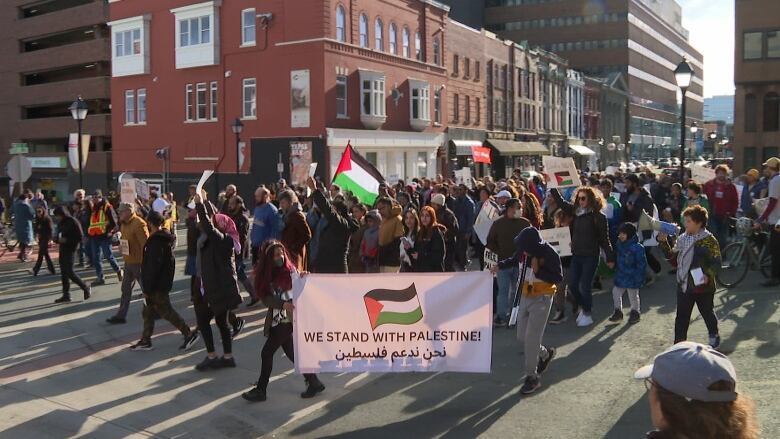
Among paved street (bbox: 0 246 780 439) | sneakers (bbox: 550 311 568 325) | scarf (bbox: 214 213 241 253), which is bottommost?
paved street (bbox: 0 246 780 439)

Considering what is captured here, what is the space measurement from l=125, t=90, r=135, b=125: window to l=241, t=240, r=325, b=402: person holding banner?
41.4m

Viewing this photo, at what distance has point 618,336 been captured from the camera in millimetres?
9398

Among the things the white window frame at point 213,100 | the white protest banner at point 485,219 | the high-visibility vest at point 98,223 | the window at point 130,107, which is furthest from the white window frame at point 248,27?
the white protest banner at point 485,219

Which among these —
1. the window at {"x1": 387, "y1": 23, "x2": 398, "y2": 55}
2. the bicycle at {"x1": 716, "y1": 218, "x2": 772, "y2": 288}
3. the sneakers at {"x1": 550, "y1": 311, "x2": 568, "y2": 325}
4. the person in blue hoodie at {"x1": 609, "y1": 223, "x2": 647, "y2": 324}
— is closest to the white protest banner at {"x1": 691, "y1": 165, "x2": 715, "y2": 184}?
the bicycle at {"x1": 716, "y1": 218, "x2": 772, "y2": 288}

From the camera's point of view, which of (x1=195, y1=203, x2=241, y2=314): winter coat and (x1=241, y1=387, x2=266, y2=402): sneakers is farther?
(x1=195, y1=203, x2=241, y2=314): winter coat

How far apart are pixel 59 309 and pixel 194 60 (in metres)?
31.0

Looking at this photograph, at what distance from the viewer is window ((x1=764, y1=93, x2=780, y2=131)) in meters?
38.4

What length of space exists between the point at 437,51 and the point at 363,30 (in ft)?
28.2

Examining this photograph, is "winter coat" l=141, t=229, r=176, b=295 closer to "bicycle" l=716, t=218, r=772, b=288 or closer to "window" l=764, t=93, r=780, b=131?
"bicycle" l=716, t=218, r=772, b=288

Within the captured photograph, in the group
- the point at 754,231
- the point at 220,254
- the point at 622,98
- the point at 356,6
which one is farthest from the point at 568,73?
the point at 220,254

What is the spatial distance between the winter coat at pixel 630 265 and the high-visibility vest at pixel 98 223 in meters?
9.82

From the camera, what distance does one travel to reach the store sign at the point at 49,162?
57.6 metres

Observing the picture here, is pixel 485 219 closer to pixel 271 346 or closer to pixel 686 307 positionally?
pixel 686 307

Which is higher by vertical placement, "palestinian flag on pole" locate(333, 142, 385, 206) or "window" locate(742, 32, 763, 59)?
"window" locate(742, 32, 763, 59)
